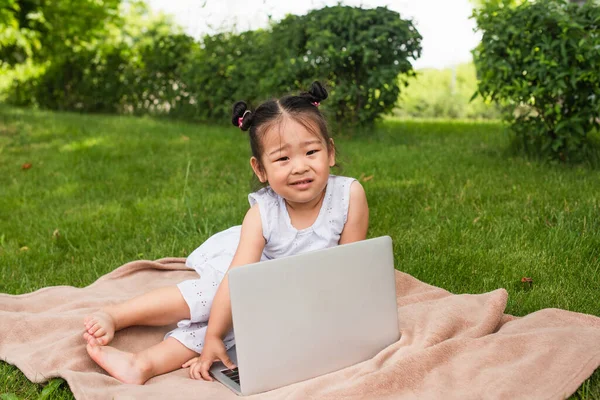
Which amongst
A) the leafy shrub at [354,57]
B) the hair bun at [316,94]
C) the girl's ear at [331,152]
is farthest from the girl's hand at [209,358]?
the leafy shrub at [354,57]

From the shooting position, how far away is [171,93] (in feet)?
35.1

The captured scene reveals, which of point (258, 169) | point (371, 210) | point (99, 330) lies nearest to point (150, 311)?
point (99, 330)

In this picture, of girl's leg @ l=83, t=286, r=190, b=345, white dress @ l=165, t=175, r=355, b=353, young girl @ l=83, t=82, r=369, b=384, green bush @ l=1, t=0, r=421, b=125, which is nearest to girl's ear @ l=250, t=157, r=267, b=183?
young girl @ l=83, t=82, r=369, b=384

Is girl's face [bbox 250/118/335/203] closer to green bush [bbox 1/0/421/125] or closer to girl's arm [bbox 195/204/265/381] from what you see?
girl's arm [bbox 195/204/265/381]

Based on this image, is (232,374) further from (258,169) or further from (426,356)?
(258,169)

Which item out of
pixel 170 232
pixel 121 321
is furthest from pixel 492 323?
pixel 170 232

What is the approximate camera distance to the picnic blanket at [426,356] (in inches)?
84.3

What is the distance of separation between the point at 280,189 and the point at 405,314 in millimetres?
708

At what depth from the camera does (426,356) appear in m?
2.28

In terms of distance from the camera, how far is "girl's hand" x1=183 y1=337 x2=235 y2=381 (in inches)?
97.2

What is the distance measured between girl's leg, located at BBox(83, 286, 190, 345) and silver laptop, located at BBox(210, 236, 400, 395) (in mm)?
517

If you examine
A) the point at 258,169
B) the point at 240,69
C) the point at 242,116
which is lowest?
the point at 258,169

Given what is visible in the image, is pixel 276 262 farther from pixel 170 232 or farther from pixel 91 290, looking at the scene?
pixel 170 232

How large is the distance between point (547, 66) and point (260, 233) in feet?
11.5
